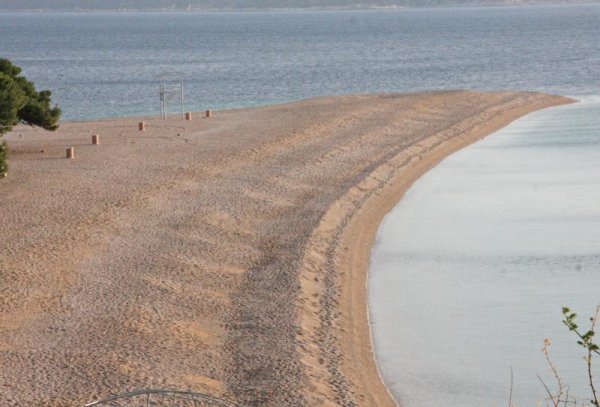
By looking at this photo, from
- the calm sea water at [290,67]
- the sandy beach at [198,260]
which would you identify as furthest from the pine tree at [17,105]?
the calm sea water at [290,67]

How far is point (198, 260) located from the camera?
60.8 ft

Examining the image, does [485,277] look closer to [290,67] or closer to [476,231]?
[476,231]

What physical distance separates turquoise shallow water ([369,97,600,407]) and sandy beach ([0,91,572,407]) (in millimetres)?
528

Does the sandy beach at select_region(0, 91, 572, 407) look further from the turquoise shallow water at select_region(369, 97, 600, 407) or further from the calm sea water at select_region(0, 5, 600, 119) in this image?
the calm sea water at select_region(0, 5, 600, 119)

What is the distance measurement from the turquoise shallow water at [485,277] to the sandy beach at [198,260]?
528 millimetres

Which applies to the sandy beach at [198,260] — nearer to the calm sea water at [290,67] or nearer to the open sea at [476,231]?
the open sea at [476,231]

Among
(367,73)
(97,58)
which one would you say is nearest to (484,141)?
(367,73)

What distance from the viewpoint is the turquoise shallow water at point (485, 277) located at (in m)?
15.0

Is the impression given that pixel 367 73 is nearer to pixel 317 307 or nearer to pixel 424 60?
pixel 424 60

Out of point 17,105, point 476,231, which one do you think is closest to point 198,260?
point 476,231

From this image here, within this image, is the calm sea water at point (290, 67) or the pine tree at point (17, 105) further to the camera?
the calm sea water at point (290, 67)

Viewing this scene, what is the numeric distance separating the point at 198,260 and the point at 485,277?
4732 millimetres

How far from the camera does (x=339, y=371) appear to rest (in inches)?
562

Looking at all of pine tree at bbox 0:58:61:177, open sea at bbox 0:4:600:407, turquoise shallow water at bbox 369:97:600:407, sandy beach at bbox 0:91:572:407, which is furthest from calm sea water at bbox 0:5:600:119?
turquoise shallow water at bbox 369:97:600:407
